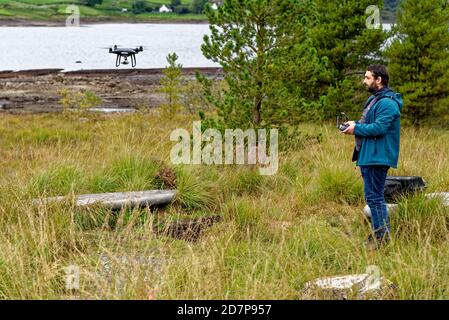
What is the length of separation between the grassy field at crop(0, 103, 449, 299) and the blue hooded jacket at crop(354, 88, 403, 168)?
0.77m

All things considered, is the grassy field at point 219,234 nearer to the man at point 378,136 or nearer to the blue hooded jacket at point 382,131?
the man at point 378,136

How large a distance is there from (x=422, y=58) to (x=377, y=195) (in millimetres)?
12782

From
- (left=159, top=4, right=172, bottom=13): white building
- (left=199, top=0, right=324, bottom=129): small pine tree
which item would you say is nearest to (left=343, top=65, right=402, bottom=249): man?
(left=199, top=0, right=324, bottom=129): small pine tree

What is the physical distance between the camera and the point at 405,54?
59.8ft

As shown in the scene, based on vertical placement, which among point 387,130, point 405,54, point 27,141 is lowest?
point 27,141

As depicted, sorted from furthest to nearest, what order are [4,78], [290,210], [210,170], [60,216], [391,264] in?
1. [4,78]
2. [210,170]
3. [290,210]
4. [60,216]
5. [391,264]

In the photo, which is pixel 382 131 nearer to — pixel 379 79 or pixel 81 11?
pixel 379 79

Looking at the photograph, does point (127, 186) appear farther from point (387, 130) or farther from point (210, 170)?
point (387, 130)

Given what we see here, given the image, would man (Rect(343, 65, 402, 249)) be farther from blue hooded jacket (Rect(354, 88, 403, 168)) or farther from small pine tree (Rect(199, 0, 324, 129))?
small pine tree (Rect(199, 0, 324, 129))

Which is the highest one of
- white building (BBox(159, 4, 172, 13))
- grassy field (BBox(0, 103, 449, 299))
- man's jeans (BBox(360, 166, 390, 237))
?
white building (BBox(159, 4, 172, 13))

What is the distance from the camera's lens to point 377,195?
6.54m

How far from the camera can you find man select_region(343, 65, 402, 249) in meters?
6.22
